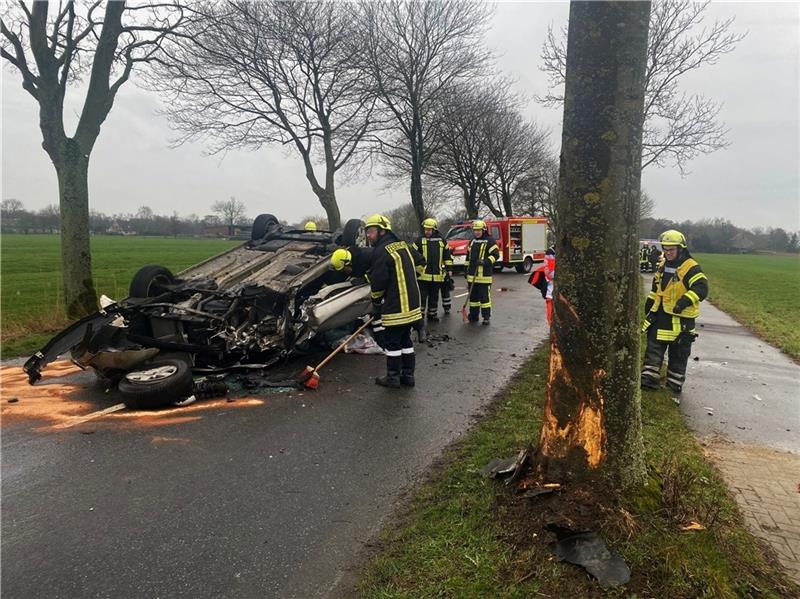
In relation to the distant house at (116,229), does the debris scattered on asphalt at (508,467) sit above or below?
below

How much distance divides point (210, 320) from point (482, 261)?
532 centimetres

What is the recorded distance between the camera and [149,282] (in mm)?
6324

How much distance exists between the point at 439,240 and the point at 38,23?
24.3 ft

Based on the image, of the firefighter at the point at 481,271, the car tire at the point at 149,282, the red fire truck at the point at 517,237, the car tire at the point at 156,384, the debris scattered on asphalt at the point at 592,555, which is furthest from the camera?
the red fire truck at the point at 517,237

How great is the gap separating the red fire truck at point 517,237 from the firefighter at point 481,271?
37.8 feet

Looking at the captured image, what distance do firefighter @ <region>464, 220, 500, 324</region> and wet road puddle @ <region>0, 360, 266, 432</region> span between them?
17.8 feet

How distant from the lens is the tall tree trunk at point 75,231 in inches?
329

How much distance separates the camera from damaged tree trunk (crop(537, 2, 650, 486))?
7.90 feet

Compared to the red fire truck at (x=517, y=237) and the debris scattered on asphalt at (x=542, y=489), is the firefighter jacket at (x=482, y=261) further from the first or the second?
the red fire truck at (x=517, y=237)

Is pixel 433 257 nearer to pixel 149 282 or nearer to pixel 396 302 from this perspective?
pixel 396 302

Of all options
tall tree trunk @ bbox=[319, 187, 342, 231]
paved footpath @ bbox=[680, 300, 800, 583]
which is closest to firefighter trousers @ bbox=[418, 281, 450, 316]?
paved footpath @ bbox=[680, 300, 800, 583]

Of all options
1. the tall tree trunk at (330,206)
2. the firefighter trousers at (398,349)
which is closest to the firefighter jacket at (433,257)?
the firefighter trousers at (398,349)

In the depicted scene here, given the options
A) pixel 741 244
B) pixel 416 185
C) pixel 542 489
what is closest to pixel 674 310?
pixel 542 489

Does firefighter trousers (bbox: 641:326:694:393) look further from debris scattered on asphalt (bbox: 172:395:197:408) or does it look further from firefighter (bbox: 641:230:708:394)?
debris scattered on asphalt (bbox: 172:395:197:408)
